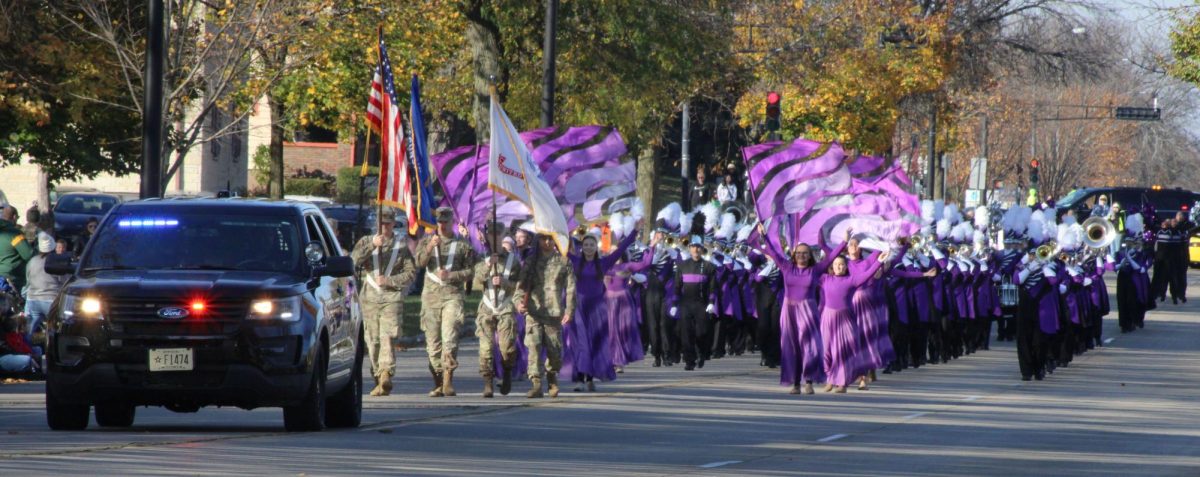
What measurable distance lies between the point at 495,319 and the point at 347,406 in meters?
A: 3.89

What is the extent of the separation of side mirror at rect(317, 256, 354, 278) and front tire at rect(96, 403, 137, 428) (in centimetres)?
184

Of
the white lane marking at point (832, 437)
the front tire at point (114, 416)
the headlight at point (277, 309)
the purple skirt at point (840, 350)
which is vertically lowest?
the white lane marking at point (832, 437)

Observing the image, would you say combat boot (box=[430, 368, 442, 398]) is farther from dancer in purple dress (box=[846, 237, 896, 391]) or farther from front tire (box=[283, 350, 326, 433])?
dancer in purple dress (box=[846, 237, 896, 391])

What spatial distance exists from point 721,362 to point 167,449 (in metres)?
13.1

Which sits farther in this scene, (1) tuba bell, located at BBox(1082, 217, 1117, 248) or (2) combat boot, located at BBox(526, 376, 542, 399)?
(1) tuba bell, located at BBox(1082, 217, 1117, 248)

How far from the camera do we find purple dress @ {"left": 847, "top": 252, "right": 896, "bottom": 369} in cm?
2088

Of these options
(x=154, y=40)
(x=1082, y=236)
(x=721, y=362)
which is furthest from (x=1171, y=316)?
(x=154, y=40)

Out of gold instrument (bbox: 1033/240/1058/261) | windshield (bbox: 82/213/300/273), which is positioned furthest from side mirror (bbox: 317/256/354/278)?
gold instrument (bbox: 1033/240/1058/261)

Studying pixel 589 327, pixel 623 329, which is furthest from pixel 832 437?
pixel 623 329

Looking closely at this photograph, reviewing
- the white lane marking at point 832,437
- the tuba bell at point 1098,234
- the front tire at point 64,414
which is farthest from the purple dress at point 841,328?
the front tire at point 64,414

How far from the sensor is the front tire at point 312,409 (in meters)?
13.7

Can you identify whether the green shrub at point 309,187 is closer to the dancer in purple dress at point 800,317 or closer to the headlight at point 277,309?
the dancer in purple dress at point 800,317

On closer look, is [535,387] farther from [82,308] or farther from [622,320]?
[82,308]

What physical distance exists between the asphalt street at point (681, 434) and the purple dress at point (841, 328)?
0.33 meters
